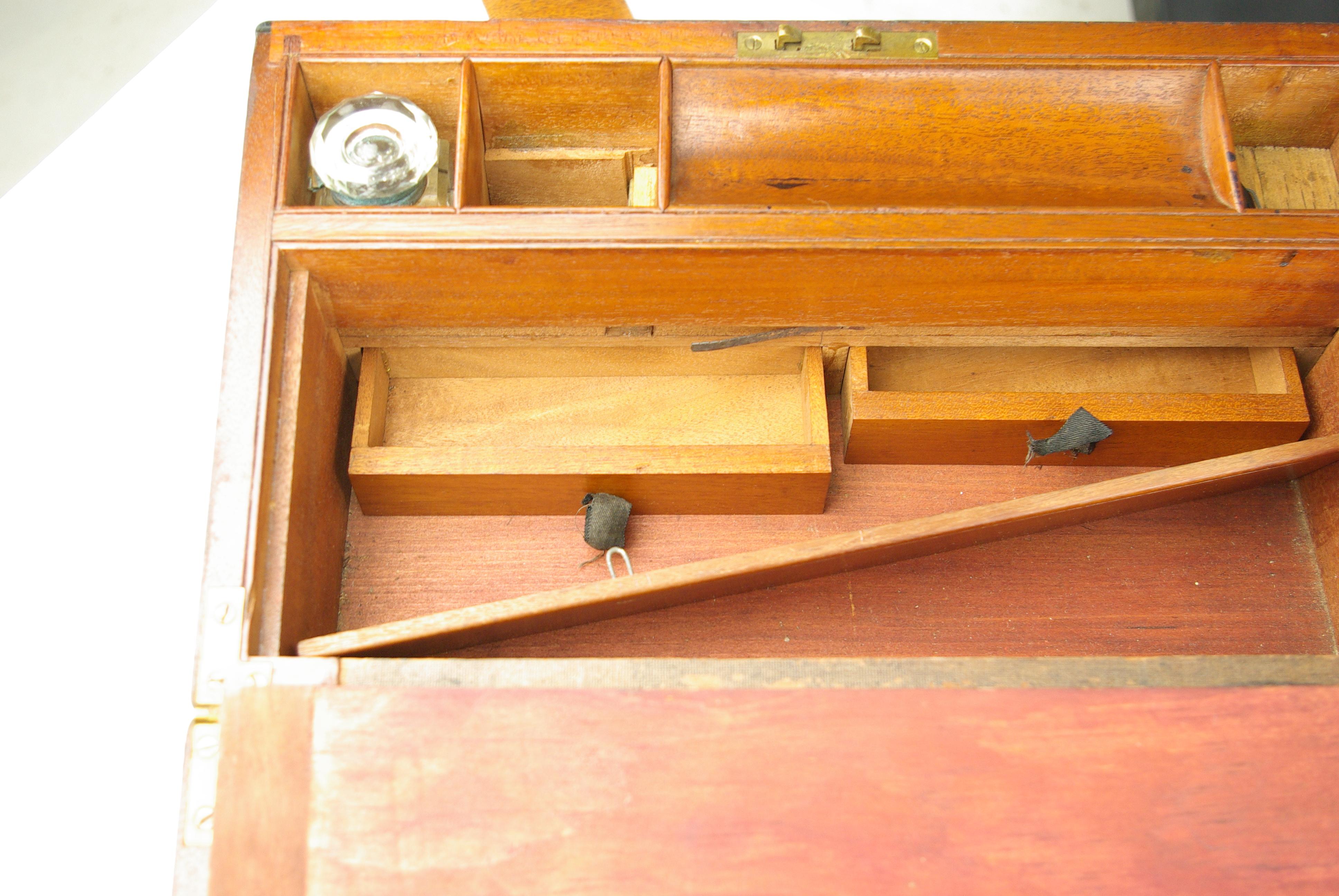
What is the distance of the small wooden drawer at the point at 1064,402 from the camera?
4.71 feet

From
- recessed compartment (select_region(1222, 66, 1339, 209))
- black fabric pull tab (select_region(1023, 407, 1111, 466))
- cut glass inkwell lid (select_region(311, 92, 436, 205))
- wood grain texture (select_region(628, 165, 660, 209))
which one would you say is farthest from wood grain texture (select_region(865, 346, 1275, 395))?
cut glass inkwell lid (select_region(311, 92, 436, 205))

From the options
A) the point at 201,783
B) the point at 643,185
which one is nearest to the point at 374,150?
the point at 643,185

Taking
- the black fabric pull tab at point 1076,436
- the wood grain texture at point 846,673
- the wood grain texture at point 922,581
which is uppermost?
the black fabric pull tab at point 1076,436

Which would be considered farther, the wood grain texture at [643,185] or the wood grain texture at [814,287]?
the wood grain texture at [643,185]

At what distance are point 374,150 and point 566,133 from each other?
0.86 ft

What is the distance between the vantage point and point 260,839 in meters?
1.07

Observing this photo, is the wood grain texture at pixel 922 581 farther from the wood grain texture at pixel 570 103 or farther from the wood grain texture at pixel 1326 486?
the wood grain texture at pixel 570 103

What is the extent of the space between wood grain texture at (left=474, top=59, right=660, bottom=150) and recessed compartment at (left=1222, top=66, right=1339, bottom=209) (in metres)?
0.77

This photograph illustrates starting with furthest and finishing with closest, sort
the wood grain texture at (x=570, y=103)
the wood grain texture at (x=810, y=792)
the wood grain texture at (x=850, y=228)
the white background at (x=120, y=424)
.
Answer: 1. the white background at (x=120, y=424)
2. the wood grain texture at (x=570, y=103)
3. the wood grain texture at (x=850, y=228)
4. the wood grain texture at (x=810, y=792)

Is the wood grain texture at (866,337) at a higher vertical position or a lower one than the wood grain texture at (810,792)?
higher

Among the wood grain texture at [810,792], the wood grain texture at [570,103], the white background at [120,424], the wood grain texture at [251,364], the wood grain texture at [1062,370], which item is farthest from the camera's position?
the white background at [120,424]

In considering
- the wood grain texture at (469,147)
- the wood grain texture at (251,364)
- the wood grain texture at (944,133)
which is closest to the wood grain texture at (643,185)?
the wood grain texture at (944,133)

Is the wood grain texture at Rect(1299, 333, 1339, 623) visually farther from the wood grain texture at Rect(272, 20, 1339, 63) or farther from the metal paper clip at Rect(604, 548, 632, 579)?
the metal paper clip at Rect(604, 548, 632, 579)

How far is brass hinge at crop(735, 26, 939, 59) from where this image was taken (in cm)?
143
